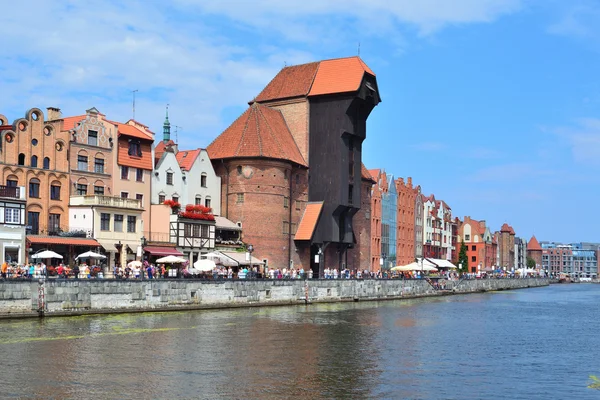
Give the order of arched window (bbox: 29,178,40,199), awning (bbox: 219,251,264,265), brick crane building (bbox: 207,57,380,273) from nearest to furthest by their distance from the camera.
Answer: arched window (bbox: 29,178,40,199)
awning (bbox: 219,251,264,265)
brick crane building (bbox: 207,57,380,273)

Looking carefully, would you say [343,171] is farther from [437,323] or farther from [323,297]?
[437,323]

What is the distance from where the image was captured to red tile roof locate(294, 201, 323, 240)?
9050 centimetres

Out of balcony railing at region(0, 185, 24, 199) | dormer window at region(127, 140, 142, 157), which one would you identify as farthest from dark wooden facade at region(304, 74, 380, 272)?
balcony railing at region(0, 185, 24, 199)

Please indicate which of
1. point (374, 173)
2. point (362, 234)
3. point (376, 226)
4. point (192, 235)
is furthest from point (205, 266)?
point (374, 173)

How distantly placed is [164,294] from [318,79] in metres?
44.6

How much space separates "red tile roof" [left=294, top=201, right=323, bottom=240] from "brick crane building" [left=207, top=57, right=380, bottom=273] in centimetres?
13

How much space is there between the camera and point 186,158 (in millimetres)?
85375

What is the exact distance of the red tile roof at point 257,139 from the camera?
290 feet

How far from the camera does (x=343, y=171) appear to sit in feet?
306

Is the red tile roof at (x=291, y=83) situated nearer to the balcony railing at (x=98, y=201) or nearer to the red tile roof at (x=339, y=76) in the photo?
the red tile roof at (x=339, y=76)

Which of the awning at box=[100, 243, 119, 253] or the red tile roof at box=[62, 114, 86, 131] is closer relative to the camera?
the awning at box=[100, 243, 119, 253]

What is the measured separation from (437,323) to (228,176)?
3789 cm

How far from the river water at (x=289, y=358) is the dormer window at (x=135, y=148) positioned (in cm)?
2244

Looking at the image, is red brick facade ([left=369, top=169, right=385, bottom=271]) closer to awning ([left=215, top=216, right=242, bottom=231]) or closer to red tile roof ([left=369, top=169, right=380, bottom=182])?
red tile roof ([left=369, top=169, right=380, bottom=182])
